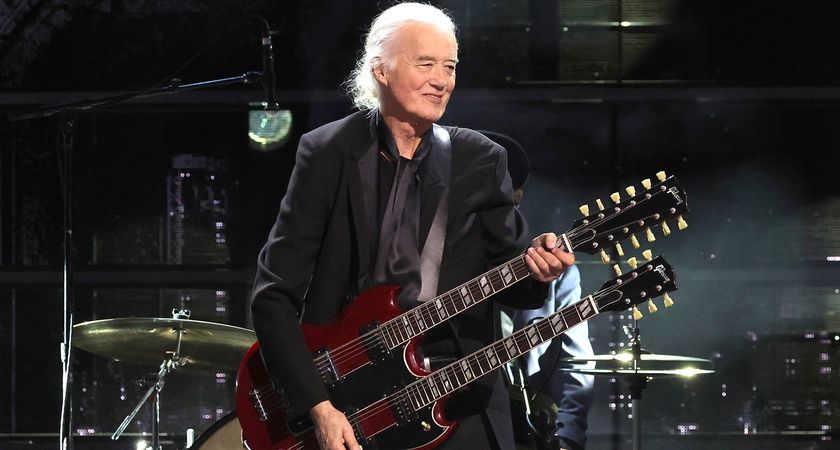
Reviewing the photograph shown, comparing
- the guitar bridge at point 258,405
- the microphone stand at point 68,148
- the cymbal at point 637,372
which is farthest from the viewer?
the cymbal at point 637,372

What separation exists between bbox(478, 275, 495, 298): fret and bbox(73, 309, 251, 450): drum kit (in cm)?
190

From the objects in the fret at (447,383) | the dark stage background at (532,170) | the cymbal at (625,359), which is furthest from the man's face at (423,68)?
the dark stage background at (532,170)

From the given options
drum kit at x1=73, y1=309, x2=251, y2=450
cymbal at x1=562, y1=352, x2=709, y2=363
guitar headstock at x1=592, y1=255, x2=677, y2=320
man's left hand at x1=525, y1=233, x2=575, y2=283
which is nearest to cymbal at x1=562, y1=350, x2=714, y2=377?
cymbal at x1=562, y1=352, x2=709, y2=363

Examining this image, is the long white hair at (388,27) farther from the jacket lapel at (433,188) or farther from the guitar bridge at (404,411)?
the guitar bridge at (404,411)

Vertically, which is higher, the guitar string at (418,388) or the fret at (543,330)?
the fret at (543,330)

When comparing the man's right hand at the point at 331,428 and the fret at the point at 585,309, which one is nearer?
the man's right hand at the point at 331,428

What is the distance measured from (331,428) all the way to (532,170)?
160 inches

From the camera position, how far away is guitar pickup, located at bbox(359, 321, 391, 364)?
2.69 m

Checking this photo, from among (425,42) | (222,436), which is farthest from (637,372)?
(425,42)

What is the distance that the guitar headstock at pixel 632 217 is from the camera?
8.86ft

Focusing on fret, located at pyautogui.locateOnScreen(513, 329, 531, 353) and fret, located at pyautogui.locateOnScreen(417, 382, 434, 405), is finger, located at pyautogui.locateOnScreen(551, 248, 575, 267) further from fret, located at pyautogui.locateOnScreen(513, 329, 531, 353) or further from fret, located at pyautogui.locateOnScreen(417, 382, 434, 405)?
fret, located at pyautogui.locateOnScreen(417, 382, 434, 405)

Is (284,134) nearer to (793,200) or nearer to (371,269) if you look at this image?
(793,200)

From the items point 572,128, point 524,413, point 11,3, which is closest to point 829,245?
point 572,128

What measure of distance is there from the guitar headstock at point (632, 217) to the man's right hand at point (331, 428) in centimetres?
67
